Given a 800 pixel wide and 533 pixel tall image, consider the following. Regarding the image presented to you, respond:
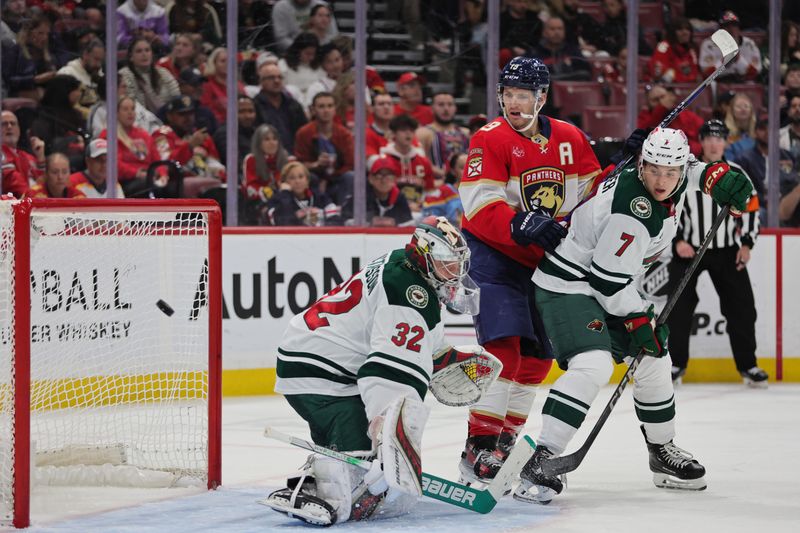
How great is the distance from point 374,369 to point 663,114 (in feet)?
13.6

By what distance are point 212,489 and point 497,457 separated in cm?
78

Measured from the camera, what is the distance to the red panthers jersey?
372cm

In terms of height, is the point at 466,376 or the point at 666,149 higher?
the point at 666,149

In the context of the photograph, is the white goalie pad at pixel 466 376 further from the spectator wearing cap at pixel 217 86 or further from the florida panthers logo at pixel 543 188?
the spectator wearing cap at pixel 217 86

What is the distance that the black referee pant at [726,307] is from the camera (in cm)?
609

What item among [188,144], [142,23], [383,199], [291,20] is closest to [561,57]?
[383,199]

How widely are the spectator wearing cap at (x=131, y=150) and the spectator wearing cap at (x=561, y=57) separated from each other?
2.10 meters

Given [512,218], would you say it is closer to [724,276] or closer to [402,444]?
[402,444]

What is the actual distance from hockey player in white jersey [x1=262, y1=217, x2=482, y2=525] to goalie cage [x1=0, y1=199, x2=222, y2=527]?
55 cm

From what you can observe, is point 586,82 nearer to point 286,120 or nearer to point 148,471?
point 286,120

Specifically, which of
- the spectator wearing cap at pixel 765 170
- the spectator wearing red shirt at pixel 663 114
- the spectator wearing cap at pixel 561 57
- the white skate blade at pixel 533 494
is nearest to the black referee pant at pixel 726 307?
the spectator wearing cap at pixel 765 170

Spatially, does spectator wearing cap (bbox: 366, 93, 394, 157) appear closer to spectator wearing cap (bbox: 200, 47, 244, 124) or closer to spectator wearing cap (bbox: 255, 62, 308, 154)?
spectator wearing cap (bbox: 255, 62, 308, 154)

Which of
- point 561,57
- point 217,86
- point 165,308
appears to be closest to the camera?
point 165,308

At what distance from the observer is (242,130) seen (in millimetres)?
6145
